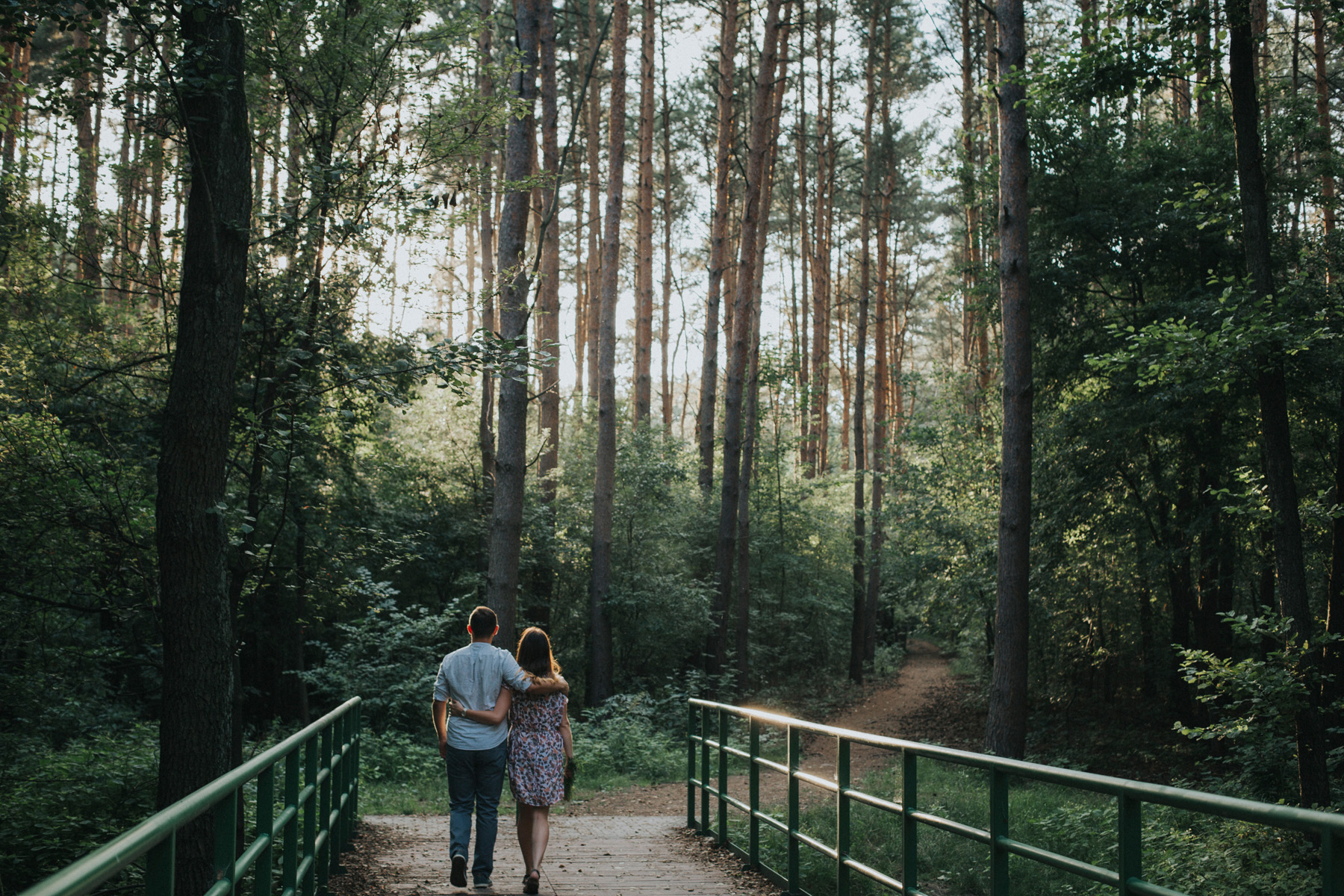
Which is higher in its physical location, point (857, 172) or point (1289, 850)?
point (857, 172)

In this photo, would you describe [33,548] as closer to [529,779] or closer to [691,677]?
[529,779]

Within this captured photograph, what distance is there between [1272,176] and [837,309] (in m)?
28.5

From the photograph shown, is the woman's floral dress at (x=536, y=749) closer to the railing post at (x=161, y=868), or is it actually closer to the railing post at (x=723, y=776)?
the railing post at (x=723, y=776)

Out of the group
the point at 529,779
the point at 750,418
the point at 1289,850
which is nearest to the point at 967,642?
the point at 750,418

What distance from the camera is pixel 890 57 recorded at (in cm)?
2719

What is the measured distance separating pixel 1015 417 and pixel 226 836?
10216 millimetres

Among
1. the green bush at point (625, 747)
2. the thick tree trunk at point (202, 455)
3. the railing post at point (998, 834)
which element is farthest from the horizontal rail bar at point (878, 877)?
the green bush at point (625, 747)

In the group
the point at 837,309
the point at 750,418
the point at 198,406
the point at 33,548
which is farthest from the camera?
the point at 837,309

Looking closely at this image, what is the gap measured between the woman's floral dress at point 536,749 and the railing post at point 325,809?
3.58 feet

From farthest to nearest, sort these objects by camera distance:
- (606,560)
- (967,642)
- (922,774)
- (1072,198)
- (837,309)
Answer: (837,309)
(967,642)
(606,560)
(1072,198)
(922,774)

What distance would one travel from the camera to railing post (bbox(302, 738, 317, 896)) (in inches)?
185

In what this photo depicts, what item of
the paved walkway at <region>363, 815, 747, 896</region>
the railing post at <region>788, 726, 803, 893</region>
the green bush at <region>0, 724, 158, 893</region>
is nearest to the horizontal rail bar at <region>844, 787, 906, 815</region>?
the railing post at <region>788, 726, 803, 893</region>

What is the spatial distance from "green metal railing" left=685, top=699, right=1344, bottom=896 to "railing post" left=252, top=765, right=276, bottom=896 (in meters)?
2.65

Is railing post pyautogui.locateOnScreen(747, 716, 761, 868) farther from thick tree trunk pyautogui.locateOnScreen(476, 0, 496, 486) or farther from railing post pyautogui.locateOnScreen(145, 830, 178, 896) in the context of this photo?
thick tree trunk pyautogui.locateOnScreen(476, 0, 496, 486)
